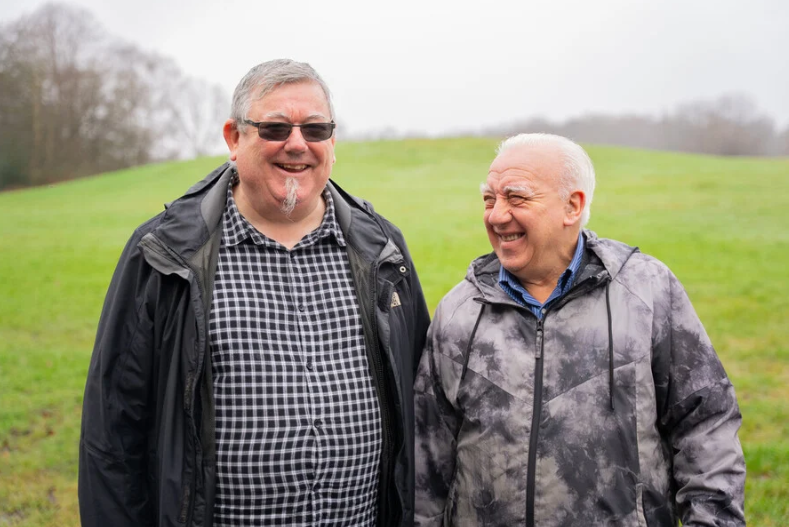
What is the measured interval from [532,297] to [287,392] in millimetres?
1023

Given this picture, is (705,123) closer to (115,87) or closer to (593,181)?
(115,87)

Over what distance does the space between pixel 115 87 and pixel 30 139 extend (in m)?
8.16

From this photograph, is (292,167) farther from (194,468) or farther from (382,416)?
(194,468)

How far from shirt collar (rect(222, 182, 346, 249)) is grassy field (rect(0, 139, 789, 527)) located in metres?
3.26

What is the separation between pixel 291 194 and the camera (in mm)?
2723

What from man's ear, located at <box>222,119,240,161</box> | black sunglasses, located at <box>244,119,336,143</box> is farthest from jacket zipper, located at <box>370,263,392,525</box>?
man's ear, located at <box>222,119,240,161</box>

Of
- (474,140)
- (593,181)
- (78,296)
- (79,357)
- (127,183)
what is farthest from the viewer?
(474,140)

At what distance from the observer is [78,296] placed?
13.1 metres

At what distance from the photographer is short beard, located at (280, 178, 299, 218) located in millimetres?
2723

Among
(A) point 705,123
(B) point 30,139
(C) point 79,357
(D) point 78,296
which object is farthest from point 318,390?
(A) point 705,123

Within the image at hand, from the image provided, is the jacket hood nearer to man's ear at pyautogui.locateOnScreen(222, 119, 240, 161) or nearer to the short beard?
the short beard

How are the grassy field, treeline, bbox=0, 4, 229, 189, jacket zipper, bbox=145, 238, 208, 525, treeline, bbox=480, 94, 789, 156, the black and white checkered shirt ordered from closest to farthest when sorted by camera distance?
jacket zipper, bbox=145, 238, 208, 525, the black and white checkered shirt, the grassy field, treeline, bbox=0, 4, 229, 189, treeline, bbox=480, 94, 789, 156

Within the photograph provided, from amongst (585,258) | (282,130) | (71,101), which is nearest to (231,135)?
(282,130)

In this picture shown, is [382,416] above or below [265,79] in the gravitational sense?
below
